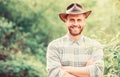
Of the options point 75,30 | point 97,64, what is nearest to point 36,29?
point 75,30

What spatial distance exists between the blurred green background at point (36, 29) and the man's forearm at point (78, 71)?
1.48 feet

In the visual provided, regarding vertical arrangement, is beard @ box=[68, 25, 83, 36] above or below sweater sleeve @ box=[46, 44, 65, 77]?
above

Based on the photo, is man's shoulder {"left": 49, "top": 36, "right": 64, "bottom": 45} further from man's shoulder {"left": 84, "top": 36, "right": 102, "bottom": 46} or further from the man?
man's shoulder {"left": 84, "top": 36, "right": 102, "bottom": 46}

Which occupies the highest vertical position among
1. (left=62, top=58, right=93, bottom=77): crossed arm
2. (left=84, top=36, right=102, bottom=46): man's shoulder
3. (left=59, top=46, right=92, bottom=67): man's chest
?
(left=84, top=36, right=102, bottom=46): man's shoulder

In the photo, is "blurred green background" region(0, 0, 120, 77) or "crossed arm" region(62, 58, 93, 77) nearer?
"crossed arm" region(62, 58, 93, 77)

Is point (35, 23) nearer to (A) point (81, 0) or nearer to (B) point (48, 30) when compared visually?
(B) point (48, 30)

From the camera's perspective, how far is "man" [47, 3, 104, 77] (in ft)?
18.6

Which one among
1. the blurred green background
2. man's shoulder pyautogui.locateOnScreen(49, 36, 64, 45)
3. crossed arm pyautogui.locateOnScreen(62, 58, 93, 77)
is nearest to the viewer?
crossed arm pyautogui.locateOnScreen(62, 58, 93, 77)

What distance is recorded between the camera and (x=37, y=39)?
20.4ft

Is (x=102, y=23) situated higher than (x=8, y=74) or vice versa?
(x=102, y=23)

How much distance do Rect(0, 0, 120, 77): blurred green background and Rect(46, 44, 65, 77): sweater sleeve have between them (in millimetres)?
316

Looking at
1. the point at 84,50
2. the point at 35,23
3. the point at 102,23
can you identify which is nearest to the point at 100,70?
the point at 84,50

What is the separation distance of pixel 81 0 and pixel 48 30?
59 centimetres

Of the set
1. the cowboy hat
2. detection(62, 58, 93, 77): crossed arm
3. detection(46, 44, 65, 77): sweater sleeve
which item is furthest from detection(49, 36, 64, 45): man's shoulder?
detection(62, 58, 93, 77): crossed arm
